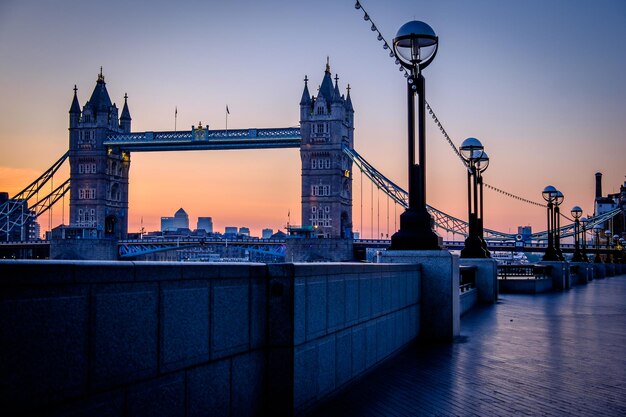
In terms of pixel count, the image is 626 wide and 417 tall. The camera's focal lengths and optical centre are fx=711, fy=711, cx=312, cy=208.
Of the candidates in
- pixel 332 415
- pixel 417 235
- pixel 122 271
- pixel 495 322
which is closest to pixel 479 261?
pixel 495 322

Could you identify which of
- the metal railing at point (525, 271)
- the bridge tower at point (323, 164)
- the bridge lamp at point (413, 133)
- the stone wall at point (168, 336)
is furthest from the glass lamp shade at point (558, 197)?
the bridge tower at point (323, 164)

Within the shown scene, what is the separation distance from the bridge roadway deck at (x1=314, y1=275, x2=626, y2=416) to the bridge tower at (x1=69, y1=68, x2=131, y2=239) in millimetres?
93374

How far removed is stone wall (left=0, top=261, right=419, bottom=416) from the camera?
8.35ft

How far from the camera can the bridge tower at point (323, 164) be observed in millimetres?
88562

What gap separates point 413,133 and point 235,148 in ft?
264

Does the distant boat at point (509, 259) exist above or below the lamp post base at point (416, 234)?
below

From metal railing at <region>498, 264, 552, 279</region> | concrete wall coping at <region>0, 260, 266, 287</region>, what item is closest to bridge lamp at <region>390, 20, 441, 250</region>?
concrete wall coping at <region>0, 260, 266, 287</region>

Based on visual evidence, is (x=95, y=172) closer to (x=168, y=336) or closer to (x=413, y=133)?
(x=413, y=133)

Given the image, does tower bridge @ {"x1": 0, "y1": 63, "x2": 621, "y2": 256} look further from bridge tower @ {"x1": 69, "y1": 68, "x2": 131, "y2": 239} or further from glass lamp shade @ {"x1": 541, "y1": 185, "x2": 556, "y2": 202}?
glass lamp shade @ {"x1": 541, "y1": 185, "x2": 556, "y2": 202}

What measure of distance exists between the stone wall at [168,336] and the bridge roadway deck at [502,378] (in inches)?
17.9

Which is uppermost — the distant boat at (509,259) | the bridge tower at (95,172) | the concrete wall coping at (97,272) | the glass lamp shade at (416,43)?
the bridge tower at (95,172)

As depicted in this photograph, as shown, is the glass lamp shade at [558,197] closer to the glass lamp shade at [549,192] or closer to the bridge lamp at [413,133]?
the glass lamp shade at [549,192]

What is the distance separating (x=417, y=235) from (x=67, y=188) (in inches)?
3999

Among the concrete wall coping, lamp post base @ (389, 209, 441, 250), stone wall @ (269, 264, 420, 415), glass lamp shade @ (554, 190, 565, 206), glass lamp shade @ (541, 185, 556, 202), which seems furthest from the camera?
glass lamp shade @ (554, 190, 565, 206)
